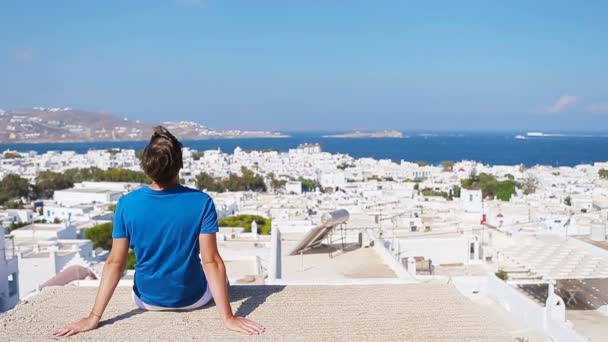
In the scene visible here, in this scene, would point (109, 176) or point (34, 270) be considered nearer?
point (34, 270)

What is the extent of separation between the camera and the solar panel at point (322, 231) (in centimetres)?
833

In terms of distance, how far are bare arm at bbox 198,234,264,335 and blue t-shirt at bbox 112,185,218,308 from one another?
0.16 feet

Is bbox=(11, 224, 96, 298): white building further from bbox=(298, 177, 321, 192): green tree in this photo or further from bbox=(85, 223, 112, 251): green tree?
bbox=(298, 177, 321, 192): green tree

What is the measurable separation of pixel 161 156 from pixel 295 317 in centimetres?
87

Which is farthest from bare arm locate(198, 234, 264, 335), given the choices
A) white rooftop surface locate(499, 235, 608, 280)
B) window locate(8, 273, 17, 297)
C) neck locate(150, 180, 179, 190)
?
white rooftop surface locate(499, 235, 608, 280)

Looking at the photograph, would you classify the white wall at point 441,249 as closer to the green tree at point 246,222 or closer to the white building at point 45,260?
the white building at point 45,260

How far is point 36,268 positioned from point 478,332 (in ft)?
38.2

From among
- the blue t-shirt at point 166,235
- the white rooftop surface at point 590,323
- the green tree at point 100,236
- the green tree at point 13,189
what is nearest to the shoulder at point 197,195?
the blue t-shirt at point 166,235

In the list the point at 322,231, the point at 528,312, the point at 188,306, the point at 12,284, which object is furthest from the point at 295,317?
the point at 12,284

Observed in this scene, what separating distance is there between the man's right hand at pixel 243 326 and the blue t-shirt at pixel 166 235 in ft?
0.90

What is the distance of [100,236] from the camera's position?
2103 cm

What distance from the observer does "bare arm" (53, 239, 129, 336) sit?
2.21 meters

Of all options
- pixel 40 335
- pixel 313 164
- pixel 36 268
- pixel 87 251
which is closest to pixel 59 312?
pixel 40 335

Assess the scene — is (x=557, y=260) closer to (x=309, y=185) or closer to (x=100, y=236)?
(x=100, y=236)
